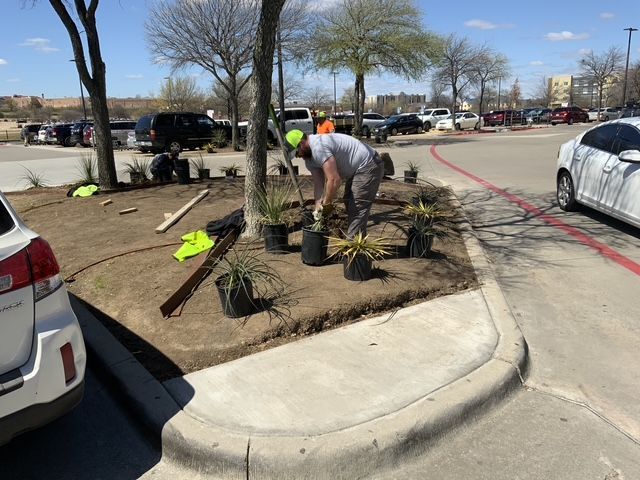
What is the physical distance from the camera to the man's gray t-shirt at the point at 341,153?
5016mm

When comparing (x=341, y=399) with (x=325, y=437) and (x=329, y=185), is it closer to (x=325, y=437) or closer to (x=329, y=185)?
(x=325, y=437)

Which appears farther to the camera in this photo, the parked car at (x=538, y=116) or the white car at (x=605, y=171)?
the parked car at (x=538, y=116)

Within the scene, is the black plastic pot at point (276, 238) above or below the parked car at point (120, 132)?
below

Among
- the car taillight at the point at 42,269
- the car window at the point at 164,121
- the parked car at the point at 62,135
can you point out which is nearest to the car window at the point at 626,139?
the car taillight at the point at 42,269

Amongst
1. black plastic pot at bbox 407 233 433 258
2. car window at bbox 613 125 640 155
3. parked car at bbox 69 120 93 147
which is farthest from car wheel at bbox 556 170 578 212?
parked car at bbox 69 120 93 147

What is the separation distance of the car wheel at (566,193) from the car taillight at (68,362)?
7749mm

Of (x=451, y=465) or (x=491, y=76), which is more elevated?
(x=491, y=76)

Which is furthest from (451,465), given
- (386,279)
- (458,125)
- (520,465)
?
(458,125)

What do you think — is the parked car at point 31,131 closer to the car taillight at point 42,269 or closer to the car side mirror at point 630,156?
the car side mirror at point 630,156

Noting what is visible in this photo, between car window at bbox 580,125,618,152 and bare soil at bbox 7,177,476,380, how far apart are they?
93.1 inches

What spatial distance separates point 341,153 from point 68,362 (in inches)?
130

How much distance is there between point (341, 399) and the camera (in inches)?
122

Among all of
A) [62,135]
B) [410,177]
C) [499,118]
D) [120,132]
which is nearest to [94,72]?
[410,177]

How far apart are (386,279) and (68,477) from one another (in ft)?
10.2
